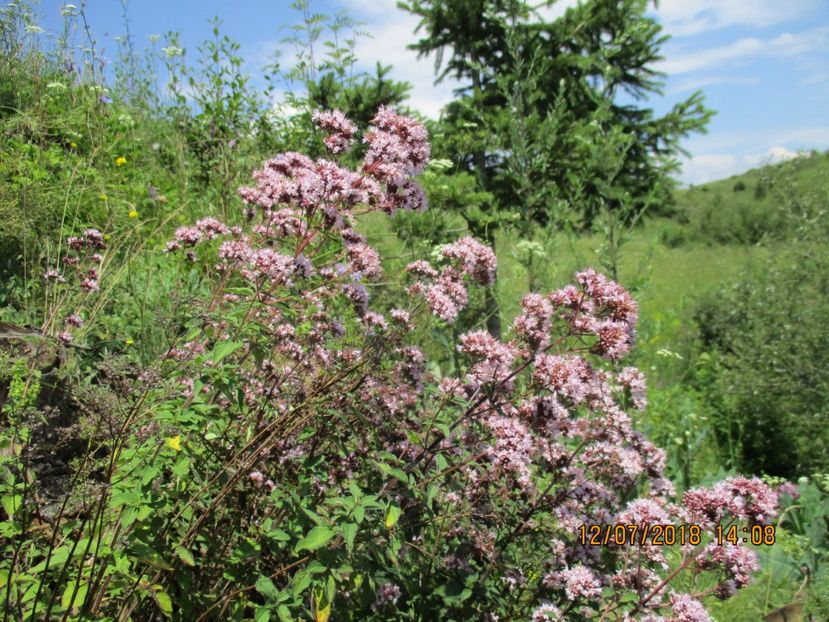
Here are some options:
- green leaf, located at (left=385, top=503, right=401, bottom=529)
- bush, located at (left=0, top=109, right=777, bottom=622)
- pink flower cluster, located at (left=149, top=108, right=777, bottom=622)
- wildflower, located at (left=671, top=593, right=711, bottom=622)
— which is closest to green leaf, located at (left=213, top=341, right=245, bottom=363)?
bush, located at (left=0, top=109, right=777, bottom=622)

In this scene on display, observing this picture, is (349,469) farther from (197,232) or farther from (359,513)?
(197,232)

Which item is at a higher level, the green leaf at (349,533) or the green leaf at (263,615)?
the green leaf at (349,533)

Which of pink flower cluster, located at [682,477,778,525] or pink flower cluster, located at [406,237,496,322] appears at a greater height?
pink flower cluster, located at [406,237,496,322]

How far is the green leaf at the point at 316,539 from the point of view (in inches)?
59.7

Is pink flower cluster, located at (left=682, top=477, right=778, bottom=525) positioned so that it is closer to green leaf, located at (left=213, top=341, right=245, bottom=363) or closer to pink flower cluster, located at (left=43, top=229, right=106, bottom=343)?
green leaf, located at (left=213, top=341, right=245, bottom=363)

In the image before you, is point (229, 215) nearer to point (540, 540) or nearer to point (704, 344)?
point (540, 540)

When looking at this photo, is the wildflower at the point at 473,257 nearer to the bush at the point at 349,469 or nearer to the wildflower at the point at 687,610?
the bush at the point at 349,469

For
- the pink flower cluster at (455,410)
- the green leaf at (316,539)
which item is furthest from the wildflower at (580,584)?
the green leaf at (316,539)

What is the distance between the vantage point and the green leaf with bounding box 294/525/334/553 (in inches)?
59.7

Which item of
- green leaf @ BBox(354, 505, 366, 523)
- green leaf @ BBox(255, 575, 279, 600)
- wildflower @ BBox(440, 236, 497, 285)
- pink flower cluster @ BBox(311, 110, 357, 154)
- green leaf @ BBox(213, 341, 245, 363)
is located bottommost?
green leaf @ BBox(255, 575, 279, 600)

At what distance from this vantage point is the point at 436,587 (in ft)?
6.52

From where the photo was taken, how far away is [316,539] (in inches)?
60.3

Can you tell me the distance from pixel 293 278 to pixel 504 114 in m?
4.85

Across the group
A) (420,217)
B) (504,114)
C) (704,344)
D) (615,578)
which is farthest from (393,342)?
(704,344)
